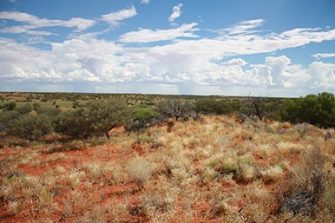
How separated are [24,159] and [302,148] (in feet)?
41.7

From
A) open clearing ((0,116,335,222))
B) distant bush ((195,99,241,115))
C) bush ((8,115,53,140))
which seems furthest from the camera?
distant bush ((195,99,241,115))

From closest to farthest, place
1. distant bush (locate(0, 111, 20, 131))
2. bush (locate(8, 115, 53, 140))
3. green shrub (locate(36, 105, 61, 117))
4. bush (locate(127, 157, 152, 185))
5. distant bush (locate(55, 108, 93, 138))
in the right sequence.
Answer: bush (locate(127, 157, 152, 185)), distant bush (locate(55, 108, 93, 138)), bush (locate(8, 115, 53, 140)), distant bush (locate(0, 111, 20, 131)), green shrub (locate(36, 105, 61, 117))

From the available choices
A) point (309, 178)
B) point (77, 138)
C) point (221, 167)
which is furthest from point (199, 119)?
point (309, 178)

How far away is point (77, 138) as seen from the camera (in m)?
23.1

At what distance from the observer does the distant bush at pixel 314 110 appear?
29062 mm

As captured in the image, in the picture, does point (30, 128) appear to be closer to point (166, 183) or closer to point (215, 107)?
point (166, 183)

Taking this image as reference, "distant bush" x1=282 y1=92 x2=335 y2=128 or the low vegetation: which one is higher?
"distant bush" x1=282 y1=92 x2=335 y2=128

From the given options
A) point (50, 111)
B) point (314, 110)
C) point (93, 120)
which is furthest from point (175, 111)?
point (50, 111)

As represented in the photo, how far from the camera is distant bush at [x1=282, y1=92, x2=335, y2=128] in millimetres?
29062

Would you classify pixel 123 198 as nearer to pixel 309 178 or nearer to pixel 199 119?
pixel 309 178

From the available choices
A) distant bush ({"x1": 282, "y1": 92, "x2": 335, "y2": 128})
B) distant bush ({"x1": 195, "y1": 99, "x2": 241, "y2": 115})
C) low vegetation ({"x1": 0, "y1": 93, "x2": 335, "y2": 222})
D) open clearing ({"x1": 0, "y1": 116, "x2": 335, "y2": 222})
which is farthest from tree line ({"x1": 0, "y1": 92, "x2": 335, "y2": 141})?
distant bush ({"x1": 195, "y1": 99, "x2": 241, "y2": 115})

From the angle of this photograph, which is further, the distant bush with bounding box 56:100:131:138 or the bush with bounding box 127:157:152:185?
the distant bush with bounding box 56:100:131:138

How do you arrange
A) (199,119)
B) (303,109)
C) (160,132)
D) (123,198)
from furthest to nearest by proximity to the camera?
(303,109), (199,119), (160,132), (123,198)

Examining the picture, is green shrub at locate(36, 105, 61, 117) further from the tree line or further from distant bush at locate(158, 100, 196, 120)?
distant bush at locate(158, 100, 196, 120)
